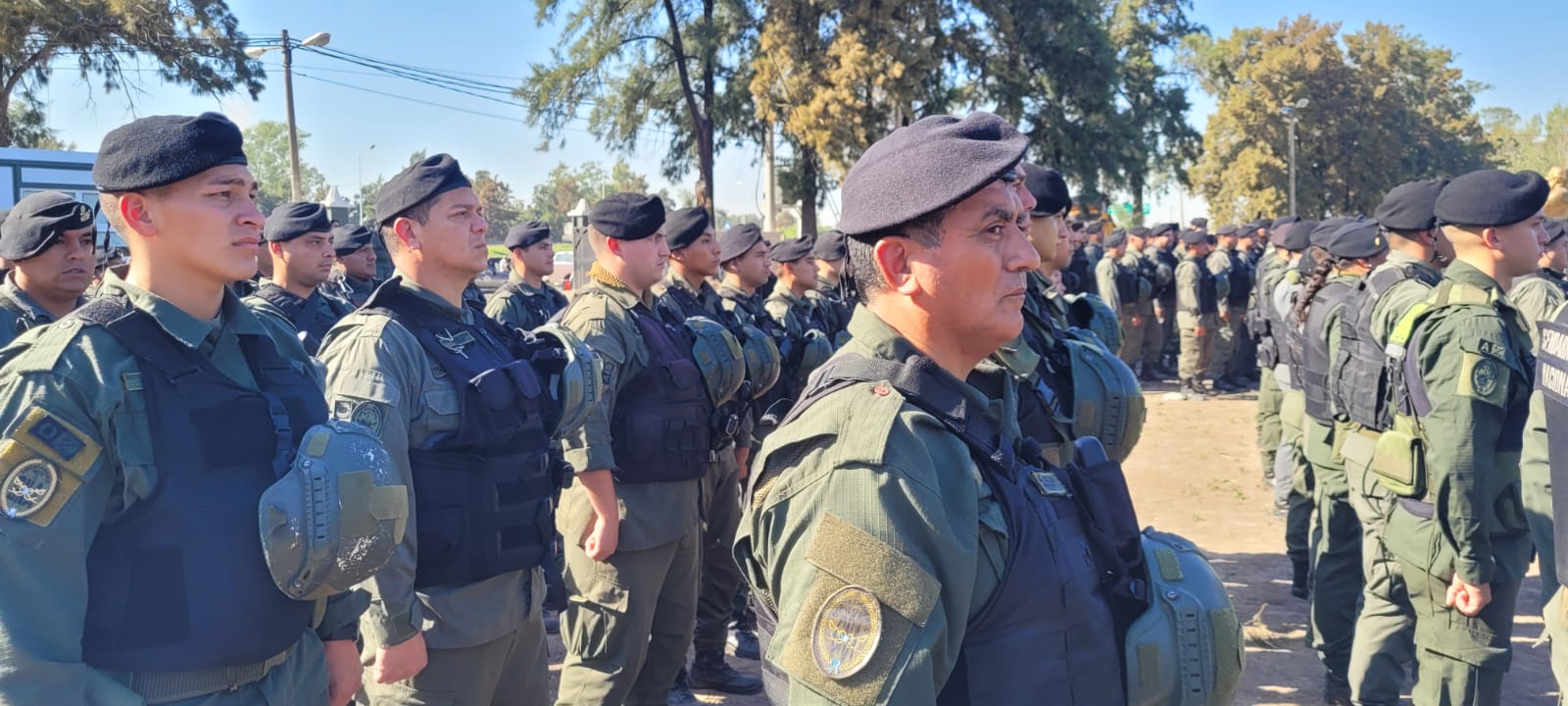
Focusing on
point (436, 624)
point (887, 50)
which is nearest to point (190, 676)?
point (436, 624)

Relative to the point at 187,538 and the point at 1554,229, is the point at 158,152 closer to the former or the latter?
the point at 187,538

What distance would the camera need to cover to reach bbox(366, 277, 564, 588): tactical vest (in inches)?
118

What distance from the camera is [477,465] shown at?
3.07m

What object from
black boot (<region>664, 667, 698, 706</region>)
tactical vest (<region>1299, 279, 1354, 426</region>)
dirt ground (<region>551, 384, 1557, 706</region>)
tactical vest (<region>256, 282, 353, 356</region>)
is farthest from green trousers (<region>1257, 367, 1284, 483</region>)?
tactical vest (<region>256, 282, 353, 356</region>)

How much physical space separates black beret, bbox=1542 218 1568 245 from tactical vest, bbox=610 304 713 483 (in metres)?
5.65

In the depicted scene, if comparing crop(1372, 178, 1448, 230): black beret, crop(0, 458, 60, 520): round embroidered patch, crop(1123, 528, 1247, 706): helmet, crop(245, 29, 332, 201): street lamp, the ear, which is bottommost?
crop(1123, 528, 1247, 706): helmet

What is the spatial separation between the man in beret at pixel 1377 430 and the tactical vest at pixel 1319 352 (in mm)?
683

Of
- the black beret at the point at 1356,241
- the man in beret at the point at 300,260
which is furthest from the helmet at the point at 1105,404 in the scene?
the man in beret at the point at 300,260

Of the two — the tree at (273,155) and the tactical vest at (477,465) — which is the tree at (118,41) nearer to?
the tactical vest at (477,465)

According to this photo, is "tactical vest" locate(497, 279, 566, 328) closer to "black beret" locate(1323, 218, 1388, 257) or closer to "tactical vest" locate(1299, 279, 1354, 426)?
"tactical vest" locate(1299, 279, 1354, 426)

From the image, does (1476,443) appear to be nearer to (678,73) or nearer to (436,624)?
(436,624)

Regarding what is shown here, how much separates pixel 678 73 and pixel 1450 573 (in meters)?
25.8

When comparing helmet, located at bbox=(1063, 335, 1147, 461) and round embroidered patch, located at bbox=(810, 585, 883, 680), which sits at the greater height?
helmet, located at bbox=(1063, 335, 1147, 461)

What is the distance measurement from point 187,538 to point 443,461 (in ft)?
3.10
